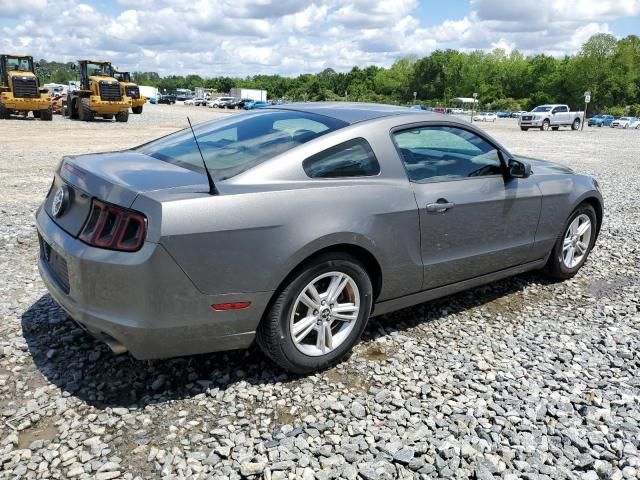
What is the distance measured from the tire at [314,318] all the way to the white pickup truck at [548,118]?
39.9 meters

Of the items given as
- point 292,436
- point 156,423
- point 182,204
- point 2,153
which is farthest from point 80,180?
point 2,153

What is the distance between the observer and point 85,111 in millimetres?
26453

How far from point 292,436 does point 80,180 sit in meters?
1.78

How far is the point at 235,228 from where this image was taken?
9.09ft

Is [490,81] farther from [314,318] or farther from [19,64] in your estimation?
[314,318]

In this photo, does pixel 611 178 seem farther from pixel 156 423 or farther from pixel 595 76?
pixel 595 76

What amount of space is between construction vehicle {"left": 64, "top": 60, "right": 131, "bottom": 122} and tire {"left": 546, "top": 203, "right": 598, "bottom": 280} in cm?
2467

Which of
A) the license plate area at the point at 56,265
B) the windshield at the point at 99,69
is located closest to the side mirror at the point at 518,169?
the license plate area at the point at 56,265

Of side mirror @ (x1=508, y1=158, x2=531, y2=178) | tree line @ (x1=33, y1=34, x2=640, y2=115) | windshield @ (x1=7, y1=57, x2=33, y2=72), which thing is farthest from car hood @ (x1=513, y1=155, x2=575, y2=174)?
tree line @ (x1=33, y1=34, x2=640, y2=115)

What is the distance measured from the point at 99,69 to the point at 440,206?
28.1 metres

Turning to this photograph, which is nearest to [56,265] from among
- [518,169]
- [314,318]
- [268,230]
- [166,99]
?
[268,230]

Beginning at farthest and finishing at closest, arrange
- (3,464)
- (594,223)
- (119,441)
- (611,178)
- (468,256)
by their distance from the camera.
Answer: (611,178) < (594,223) < (468,256) < (119,441) < (3,464)

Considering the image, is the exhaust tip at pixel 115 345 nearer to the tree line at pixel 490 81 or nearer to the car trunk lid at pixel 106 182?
the car trunk lid at pixel 106 182

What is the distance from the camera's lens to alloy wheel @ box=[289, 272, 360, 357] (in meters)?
3.15
